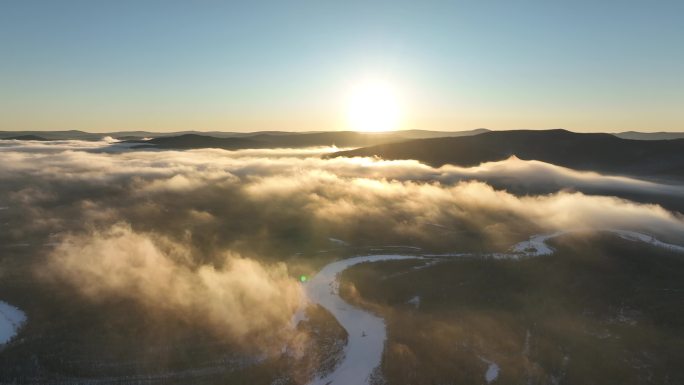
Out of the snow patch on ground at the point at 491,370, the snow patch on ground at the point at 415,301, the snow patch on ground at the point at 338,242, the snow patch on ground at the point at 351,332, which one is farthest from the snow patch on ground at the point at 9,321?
the snow patch on ground at the point at 338,242

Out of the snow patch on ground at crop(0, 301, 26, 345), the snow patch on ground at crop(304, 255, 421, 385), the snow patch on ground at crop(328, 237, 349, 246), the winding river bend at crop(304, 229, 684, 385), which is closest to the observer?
the snow patch on ground at crop(304, 255, 421, 385)

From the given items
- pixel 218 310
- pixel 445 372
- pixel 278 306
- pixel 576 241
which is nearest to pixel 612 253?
pixel 576 241

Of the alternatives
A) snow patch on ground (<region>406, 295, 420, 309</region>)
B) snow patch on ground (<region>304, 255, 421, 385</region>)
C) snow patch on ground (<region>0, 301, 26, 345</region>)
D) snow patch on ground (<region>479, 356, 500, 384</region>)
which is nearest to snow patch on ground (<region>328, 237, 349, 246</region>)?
snow patch on ground (<region>304, 255, 421, 385</region>)

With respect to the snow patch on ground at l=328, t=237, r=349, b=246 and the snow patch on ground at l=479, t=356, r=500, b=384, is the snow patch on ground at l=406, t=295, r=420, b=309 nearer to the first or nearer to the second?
the snow patch on ground at l=479, t=356, r=500, b=384

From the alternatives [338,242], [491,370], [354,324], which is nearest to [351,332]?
[354,324]

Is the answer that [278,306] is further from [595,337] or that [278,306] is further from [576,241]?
[576,241]

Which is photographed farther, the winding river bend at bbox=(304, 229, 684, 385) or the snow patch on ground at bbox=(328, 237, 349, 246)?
the snow patch on ground at bbox=(328, 237, 349, 246)

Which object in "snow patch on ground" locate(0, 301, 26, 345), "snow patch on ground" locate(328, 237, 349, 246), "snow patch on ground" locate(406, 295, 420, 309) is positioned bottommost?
"snow patch on ground" locate(328, 237, 349, 246)

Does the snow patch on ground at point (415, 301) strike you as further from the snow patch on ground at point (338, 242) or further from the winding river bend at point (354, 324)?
the snow patch on ground at point (338, 242)
